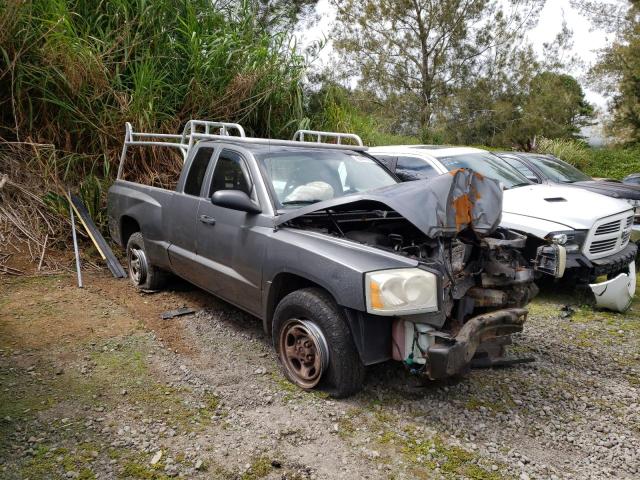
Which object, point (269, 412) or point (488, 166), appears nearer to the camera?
point (269, 412)

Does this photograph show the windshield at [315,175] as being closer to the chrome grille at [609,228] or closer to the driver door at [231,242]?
the driver door at [231,242]

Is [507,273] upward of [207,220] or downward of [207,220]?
downward

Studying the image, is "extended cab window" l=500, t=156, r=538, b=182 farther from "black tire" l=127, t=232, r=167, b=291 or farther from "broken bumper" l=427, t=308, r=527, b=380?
"black tire" l=127, t=232, r=167, b=291

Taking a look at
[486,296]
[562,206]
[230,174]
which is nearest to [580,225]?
[562,206]

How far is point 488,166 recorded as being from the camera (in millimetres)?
6996

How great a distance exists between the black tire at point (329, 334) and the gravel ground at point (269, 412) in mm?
121

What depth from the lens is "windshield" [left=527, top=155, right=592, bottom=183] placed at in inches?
315

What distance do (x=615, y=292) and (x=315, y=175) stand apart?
3252mm

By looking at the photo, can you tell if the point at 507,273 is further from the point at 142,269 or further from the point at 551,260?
the point at 142,269

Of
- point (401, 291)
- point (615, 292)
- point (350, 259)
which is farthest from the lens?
point (615, 292)

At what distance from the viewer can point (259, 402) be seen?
3.37 meters

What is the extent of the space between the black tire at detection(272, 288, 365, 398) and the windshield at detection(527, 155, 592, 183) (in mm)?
5897

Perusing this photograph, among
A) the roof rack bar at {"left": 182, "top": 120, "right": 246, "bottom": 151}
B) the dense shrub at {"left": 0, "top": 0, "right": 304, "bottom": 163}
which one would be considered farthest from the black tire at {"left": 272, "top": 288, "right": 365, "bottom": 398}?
the dense shrub at {"left": 0, "top": 0, "right": 304, "bottom": 163}

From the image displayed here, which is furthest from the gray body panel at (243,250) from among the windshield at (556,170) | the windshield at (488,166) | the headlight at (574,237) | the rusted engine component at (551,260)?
the windshield at (556,170)
